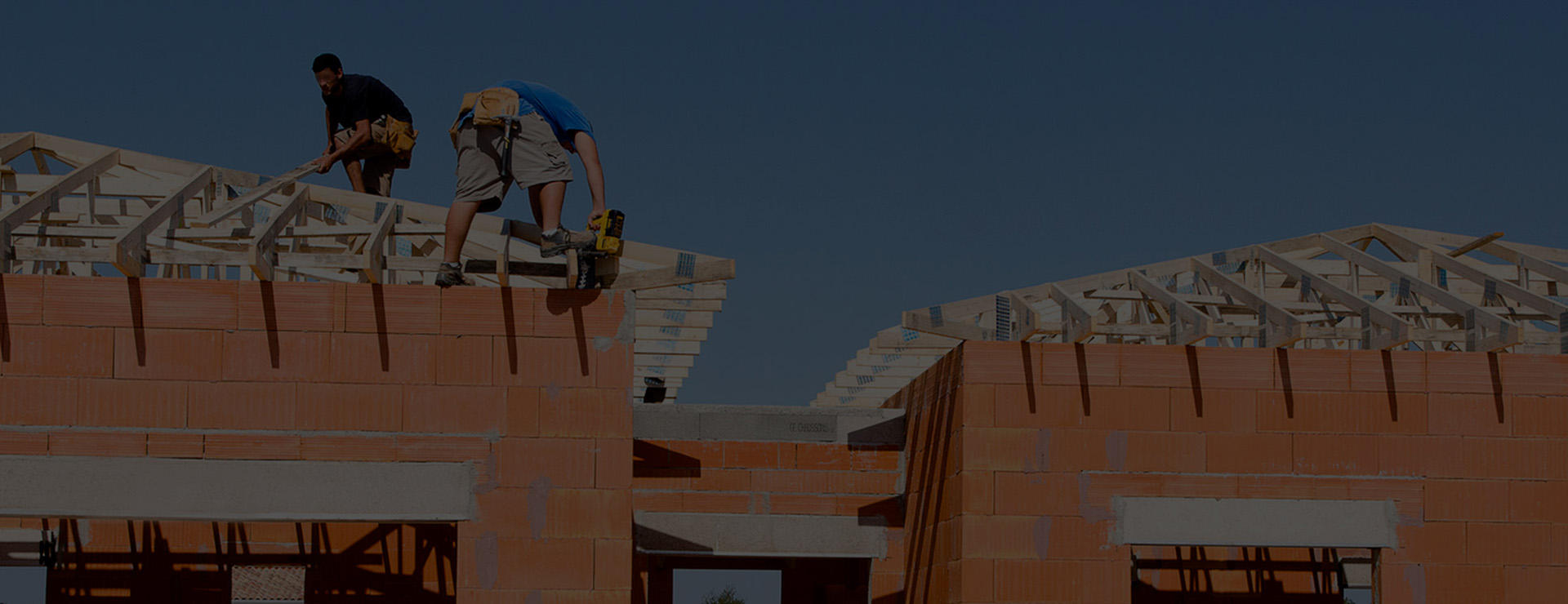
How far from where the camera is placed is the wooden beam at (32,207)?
9062 millimetres

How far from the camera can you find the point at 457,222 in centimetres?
913

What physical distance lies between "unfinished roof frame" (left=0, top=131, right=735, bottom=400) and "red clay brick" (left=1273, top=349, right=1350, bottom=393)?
3614 mm

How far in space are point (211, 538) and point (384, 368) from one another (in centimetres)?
504

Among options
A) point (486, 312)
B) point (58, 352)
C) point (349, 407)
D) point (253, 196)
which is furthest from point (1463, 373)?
point (58, 352)

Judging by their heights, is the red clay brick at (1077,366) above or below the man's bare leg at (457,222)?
below

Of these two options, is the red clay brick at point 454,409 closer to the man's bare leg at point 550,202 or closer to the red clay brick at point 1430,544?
the man's bare leg at point 550,202

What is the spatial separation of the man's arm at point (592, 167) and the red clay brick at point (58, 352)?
275 cm

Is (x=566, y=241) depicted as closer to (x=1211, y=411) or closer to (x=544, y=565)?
(x=544, y=565)

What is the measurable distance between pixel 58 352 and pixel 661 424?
4.53m

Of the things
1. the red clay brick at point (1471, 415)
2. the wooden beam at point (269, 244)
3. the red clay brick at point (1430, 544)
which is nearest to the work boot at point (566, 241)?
the wooden beam at point (269, 244)

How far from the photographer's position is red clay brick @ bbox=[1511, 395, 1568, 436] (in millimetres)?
10344

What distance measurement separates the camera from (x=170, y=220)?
9.76 meters

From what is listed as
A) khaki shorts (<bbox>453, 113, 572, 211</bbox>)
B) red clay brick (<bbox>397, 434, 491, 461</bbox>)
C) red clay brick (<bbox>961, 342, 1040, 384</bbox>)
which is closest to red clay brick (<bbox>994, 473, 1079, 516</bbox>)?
red clay brick (<bbox>961, 342, 1040, 384</bbox>)

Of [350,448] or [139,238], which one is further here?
[350,448]
